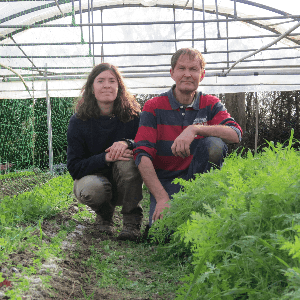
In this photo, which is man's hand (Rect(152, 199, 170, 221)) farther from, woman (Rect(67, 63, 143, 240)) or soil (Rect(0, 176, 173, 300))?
woman (Rect(67, 63, 143, 240))

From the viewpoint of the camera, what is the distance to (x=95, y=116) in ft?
9.95

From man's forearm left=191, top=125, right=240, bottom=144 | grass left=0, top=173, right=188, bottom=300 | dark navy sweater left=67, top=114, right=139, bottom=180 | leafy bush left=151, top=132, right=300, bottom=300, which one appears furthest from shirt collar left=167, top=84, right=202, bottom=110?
leafy bush left=151, top=132, right=300, bottom=300

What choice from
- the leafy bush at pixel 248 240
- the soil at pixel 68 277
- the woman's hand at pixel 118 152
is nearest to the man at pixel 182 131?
the woman's hand at pixel 118 152

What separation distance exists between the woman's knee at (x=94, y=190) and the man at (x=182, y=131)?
1.28 ft

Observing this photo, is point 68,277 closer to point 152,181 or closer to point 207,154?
point 152,181

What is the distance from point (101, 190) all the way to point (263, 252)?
1.97 metres

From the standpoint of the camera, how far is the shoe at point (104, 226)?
9.76 ft

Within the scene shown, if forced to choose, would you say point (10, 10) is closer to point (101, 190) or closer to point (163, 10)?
point (163, 10)

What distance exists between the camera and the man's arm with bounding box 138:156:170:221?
95.3 inches

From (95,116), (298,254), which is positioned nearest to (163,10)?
(95,116)

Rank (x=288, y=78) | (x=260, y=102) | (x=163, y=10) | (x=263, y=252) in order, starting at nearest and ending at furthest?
(x=263, y=252), (x=163, y=10), (x=288, y=78), (x=260, y=102)

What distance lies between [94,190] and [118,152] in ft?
1.24

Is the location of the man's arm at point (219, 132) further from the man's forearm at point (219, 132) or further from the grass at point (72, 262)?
the grass at point (72, 262)

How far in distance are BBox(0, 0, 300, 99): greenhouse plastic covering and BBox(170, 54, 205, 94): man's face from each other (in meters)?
4.26
